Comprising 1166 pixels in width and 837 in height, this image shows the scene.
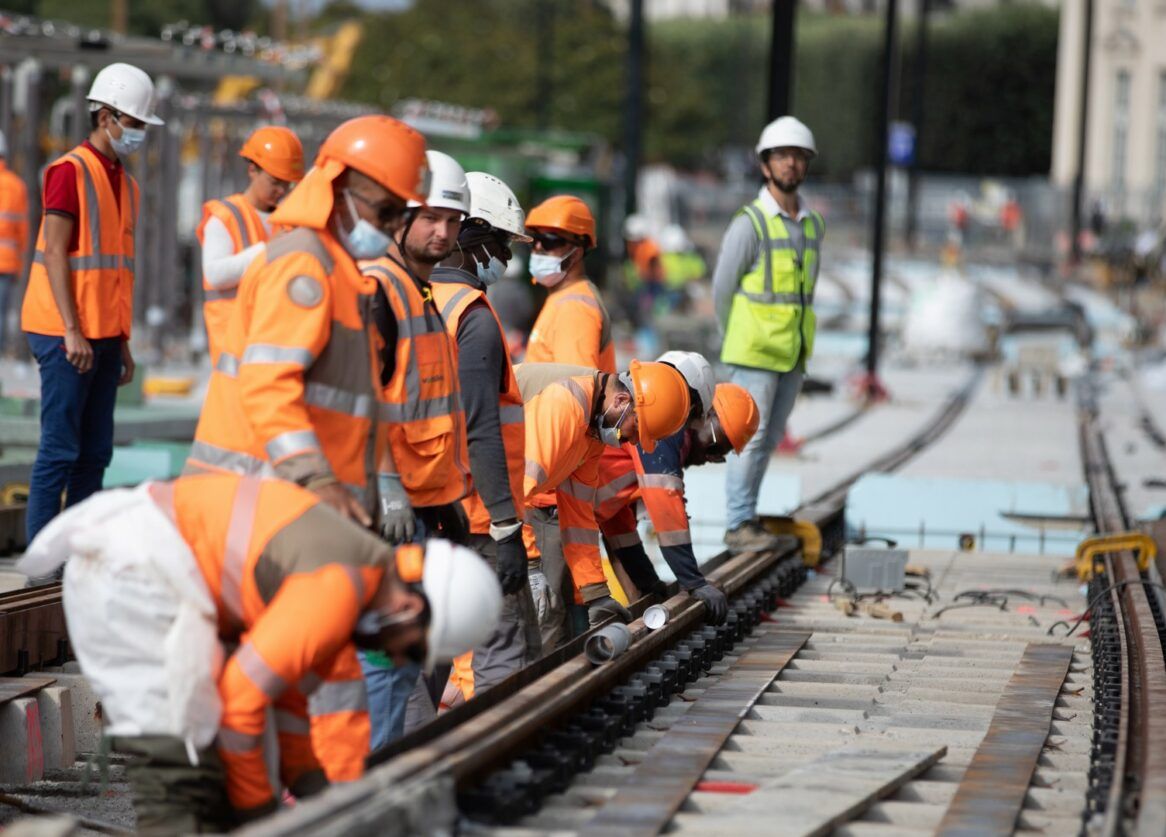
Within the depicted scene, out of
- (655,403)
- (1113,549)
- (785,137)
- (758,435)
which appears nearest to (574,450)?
(655,403)

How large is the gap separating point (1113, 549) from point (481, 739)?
20.5 feet

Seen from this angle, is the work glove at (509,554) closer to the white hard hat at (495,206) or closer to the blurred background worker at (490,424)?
the blurred background worker at (490,424)

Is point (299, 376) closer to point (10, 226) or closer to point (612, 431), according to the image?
point (612, 431)

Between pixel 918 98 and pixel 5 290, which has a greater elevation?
pixel 918 98

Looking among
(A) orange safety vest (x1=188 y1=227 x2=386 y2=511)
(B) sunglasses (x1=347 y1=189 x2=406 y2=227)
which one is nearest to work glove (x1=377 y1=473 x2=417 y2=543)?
(A) orange safety vest (x1=188 y1=227 x2=386 y2=511)

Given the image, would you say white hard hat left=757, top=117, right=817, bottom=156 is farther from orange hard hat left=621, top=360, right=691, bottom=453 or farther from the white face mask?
orange hard hat left=621, top=360, right=691, bottom=453

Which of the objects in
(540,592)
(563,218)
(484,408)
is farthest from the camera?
(563,218)

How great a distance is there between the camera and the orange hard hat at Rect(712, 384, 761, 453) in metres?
8.35

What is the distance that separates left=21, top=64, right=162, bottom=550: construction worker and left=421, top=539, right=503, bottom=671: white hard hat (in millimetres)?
4055

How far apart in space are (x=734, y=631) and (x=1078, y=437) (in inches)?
546

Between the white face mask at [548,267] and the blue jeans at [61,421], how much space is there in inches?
73.8

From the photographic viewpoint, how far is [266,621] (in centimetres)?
470

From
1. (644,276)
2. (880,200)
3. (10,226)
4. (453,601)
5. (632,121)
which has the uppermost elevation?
(632,121)

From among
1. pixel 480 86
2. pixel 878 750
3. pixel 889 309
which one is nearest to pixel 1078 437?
pixel 878 750
